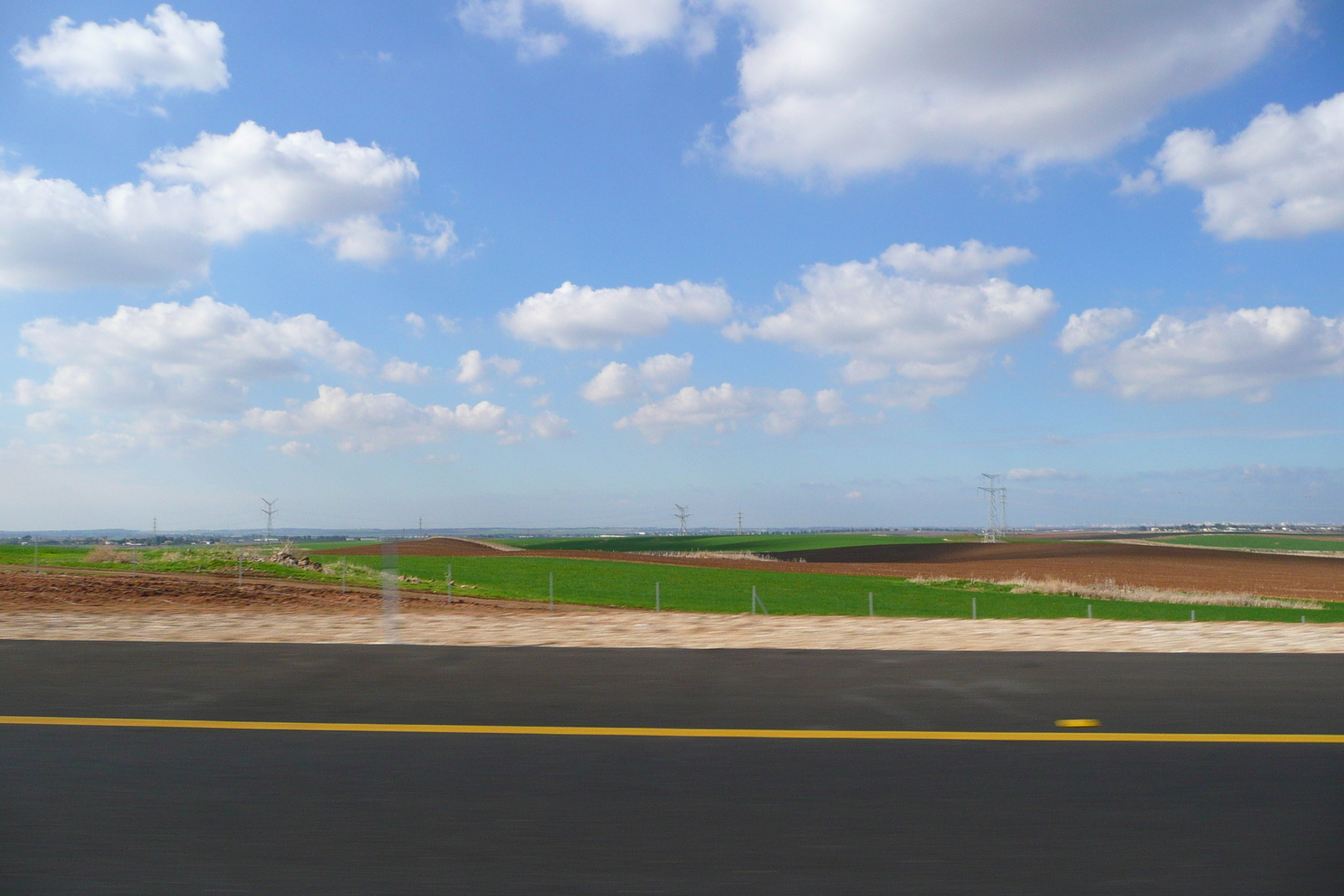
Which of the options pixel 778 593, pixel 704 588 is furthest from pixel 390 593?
pixel 704 588

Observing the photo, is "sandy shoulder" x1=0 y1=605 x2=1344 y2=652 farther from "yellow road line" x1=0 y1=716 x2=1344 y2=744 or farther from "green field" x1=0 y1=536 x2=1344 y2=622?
"green field" x1=0 y1=536 x2=1344 y2=622

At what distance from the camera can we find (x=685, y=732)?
15.3ft

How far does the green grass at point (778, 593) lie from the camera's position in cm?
3753

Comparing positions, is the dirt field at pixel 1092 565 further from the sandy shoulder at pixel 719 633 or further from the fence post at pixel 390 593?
the fence post at pixel 390 593

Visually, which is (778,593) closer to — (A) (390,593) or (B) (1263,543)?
(A) (390,593)

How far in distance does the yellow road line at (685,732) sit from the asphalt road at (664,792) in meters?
0.11

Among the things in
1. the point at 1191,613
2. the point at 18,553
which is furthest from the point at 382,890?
the point at 18,553

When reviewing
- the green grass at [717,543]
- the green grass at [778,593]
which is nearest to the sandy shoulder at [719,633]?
the green grass at [778,593]

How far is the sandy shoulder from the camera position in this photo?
322 inches

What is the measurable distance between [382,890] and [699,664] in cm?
430

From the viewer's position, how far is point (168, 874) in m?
2.88

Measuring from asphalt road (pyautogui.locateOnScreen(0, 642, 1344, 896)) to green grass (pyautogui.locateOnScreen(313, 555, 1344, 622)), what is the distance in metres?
27.6

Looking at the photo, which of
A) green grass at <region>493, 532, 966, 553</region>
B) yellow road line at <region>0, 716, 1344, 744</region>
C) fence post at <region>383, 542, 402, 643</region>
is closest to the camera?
yellow road line at <region>0, 716, 1344, 744</region>

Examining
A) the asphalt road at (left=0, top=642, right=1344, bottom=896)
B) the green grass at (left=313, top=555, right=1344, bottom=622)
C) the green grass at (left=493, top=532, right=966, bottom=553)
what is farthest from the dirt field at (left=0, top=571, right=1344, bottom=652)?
the green grass at (left=493, top=532, right=966, bottom=553)
